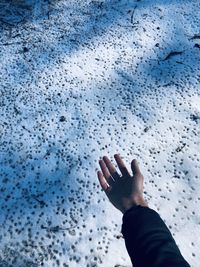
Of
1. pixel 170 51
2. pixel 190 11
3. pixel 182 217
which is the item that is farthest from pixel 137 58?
pixel 182 217

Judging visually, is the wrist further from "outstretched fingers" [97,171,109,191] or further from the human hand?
"outstretched fingers" [97,171,109,191]

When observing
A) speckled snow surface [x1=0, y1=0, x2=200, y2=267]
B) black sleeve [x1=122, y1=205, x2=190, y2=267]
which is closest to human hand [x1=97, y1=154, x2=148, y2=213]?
black sleeve [x1=122, y1=205, x2=190, y2=267]

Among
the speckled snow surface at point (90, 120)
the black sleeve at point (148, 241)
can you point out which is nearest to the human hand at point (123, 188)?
the black sleeve at point (148, 241)

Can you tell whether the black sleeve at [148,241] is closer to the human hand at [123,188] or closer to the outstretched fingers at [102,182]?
the human hand at [123,188]

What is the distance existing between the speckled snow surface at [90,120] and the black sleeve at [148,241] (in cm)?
47

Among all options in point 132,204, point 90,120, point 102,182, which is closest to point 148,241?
point 132,204

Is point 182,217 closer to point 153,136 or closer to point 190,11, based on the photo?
point 153,136

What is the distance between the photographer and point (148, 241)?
5.45ft

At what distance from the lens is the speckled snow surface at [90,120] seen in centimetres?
222

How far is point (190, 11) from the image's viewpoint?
11.5 ft

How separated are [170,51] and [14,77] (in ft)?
5.13

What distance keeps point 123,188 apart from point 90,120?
0.96 metres

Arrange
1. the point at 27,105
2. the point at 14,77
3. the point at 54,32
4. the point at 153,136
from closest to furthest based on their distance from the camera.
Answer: the point at 153,136, the point at 27,105, the point at 14,77, the point at 54,32

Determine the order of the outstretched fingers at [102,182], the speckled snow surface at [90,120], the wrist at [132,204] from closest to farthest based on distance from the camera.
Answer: the wrist at [132,204] < the outstretched fingers at [102,182] < the speckled snow surface at [90,120]
